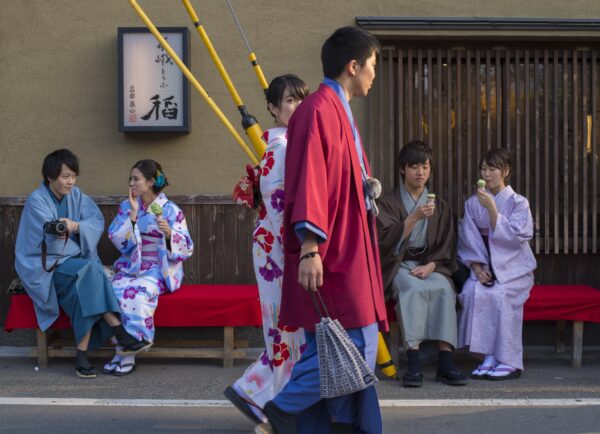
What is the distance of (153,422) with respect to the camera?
17.0 feet

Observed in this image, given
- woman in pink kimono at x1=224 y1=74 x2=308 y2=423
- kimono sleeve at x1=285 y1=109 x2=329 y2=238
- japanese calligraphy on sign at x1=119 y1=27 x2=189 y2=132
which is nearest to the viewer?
kimono sleeve at x1=285 y1=109 x2=329 y2=238

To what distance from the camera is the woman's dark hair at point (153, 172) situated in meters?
6.72

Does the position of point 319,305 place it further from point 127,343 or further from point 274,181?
point 127,343

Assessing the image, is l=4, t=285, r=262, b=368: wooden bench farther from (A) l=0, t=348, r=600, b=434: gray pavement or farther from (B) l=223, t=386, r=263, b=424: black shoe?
(B) l=223, t=386, r=263, b=424: black shoe

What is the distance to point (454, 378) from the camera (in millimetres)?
6086

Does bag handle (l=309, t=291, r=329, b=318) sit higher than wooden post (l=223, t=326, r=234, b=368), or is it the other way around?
bag handle (l=309, t=291, r=329, b=318)

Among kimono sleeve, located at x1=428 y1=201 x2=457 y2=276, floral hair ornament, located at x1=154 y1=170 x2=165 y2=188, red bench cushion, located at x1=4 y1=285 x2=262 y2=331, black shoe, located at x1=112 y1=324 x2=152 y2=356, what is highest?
floral hair ornament, located at x1=154 y1=170 x2=165 y2=188

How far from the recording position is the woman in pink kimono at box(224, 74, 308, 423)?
4.61 metres

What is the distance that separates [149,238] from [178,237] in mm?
225

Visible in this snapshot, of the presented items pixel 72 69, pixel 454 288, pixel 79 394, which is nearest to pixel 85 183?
pixel 72 69

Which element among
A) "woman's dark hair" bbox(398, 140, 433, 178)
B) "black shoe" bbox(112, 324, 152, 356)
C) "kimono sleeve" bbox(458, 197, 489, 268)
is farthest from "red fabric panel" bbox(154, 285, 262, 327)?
"kimono sleeve" bbox(458, 197, 489, 268)

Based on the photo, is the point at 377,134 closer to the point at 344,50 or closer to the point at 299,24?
the point at 299,24

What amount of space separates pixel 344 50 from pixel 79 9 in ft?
12.6

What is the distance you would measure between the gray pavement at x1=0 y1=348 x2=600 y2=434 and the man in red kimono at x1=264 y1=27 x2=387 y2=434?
101 centimetres
